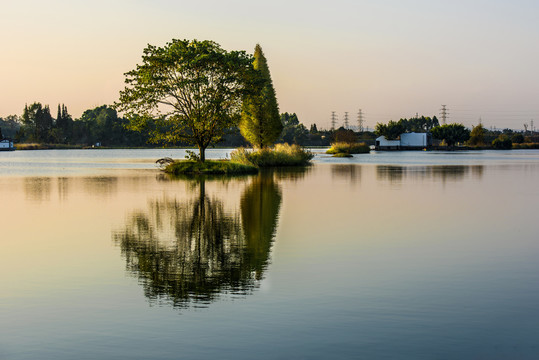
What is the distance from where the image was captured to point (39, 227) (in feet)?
64.5

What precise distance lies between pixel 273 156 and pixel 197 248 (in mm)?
51668

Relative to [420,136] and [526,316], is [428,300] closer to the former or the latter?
[526,316]

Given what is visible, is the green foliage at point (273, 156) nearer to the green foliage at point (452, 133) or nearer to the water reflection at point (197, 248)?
the water reflection at point (197, 248)

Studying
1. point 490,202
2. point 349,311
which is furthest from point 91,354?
point 490,202

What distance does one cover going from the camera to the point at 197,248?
1541 centimetres

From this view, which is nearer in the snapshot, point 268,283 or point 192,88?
point 268,283

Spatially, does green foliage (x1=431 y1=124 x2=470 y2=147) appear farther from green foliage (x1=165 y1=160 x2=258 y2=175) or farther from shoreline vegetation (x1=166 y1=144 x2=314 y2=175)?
green foliage (x1=165 y1=160 x2=258 y2=175)

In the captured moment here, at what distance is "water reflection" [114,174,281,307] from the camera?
1116 cm

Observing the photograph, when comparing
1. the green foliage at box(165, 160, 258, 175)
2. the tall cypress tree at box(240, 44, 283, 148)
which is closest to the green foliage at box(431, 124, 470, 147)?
the tall cypress tree at box(240, 44, 283, 148)

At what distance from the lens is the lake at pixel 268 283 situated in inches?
320

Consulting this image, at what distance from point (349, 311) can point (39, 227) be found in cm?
1367

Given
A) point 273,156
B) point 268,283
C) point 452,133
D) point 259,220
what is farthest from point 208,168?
point 452,133

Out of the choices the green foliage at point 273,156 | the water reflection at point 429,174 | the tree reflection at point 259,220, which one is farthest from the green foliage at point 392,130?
the tree reflection at point 259,220

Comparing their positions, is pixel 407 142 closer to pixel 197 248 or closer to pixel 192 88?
pixel 192 88
